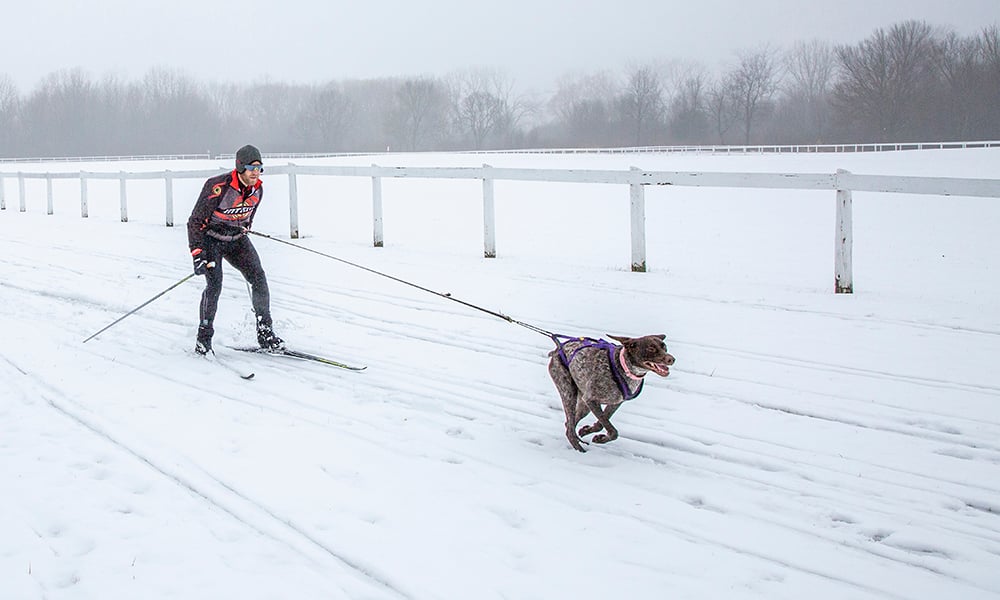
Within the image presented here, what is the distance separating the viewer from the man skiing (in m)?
8.02

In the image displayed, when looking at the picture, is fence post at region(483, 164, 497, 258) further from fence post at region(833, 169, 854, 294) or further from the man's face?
the man's face

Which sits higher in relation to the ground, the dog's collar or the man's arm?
the man's arm

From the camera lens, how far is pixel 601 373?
17.2ft

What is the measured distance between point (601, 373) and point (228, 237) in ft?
13.8

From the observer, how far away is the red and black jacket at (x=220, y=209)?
26.3 ft

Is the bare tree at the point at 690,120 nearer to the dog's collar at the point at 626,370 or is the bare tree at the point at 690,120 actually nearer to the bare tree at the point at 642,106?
the bare tree at the point at 642,106

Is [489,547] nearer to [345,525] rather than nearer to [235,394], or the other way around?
[345,525]

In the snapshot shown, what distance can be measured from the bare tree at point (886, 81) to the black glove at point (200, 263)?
60.7 meters

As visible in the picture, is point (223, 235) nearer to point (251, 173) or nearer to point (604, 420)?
point (251, 173)

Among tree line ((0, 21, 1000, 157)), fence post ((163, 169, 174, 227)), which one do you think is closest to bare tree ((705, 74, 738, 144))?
tree line ((0, 21, 1000, 157))

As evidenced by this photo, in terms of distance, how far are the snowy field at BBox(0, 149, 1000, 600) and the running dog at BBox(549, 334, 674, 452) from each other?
0.23 metres

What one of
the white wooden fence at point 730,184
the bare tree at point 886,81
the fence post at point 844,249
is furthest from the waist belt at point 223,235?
the bare tree at point 886,81

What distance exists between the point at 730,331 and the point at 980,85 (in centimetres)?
5970

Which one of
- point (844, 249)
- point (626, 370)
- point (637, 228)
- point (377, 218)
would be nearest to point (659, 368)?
point (626, 370)
